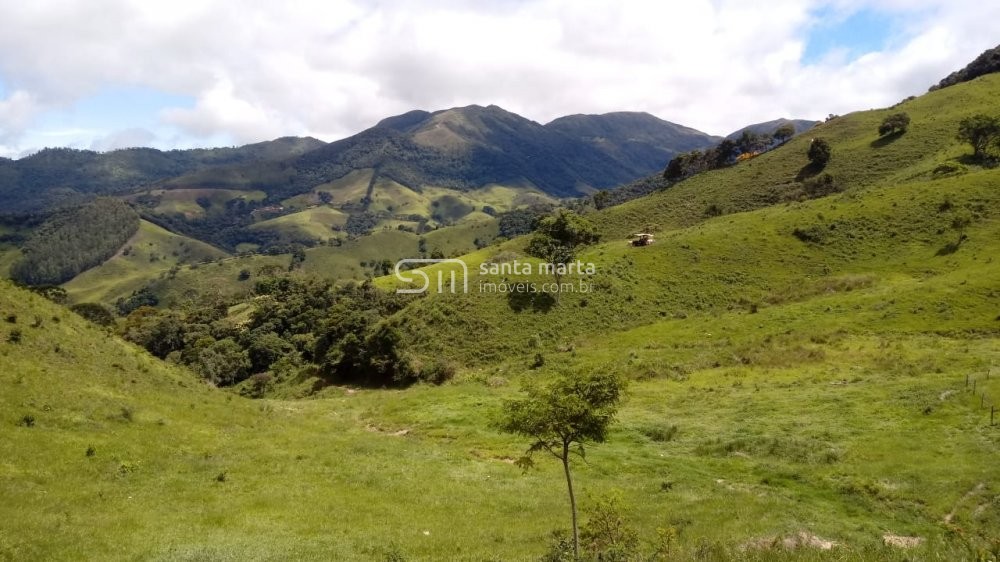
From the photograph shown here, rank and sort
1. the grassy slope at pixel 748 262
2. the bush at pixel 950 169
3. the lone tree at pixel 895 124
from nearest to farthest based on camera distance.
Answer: the grassy slope at pixel 748 262 < the bush at pixel 950 169 < the lone tree at pixel 895 124

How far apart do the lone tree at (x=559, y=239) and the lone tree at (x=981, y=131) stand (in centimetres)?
6907

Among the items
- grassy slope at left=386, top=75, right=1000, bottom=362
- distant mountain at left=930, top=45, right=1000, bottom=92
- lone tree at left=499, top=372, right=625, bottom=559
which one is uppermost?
distant mountain at left=930, top=45, right=1000, bottom=92

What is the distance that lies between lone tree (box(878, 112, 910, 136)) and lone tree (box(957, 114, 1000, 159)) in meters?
17.4

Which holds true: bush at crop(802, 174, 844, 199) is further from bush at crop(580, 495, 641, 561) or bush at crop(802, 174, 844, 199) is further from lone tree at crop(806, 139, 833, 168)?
bush at crop(580, 495, 641, 561)

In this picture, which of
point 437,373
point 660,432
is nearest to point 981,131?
point 660,432

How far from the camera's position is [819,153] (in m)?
105

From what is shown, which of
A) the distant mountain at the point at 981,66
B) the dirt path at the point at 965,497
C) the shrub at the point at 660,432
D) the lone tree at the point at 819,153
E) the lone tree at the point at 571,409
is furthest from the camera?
the distant mountain at the point at 981,66

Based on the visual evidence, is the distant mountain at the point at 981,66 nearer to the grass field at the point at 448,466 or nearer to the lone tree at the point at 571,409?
the grass field at the point at 448,466

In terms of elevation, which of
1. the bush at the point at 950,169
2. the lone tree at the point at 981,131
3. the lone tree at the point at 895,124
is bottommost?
the bush at the point at 950,169

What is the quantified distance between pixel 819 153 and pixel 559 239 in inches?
2719

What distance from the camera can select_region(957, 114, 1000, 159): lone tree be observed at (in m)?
85.3

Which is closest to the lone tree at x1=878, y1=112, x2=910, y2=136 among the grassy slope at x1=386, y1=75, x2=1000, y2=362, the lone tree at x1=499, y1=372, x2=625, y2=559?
the grassy slope at x1=386, y1=75, x2=1000, y2=362

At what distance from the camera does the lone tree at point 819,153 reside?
105m

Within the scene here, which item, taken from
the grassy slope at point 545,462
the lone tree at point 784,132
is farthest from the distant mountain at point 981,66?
the grassy slope at point 545,462
